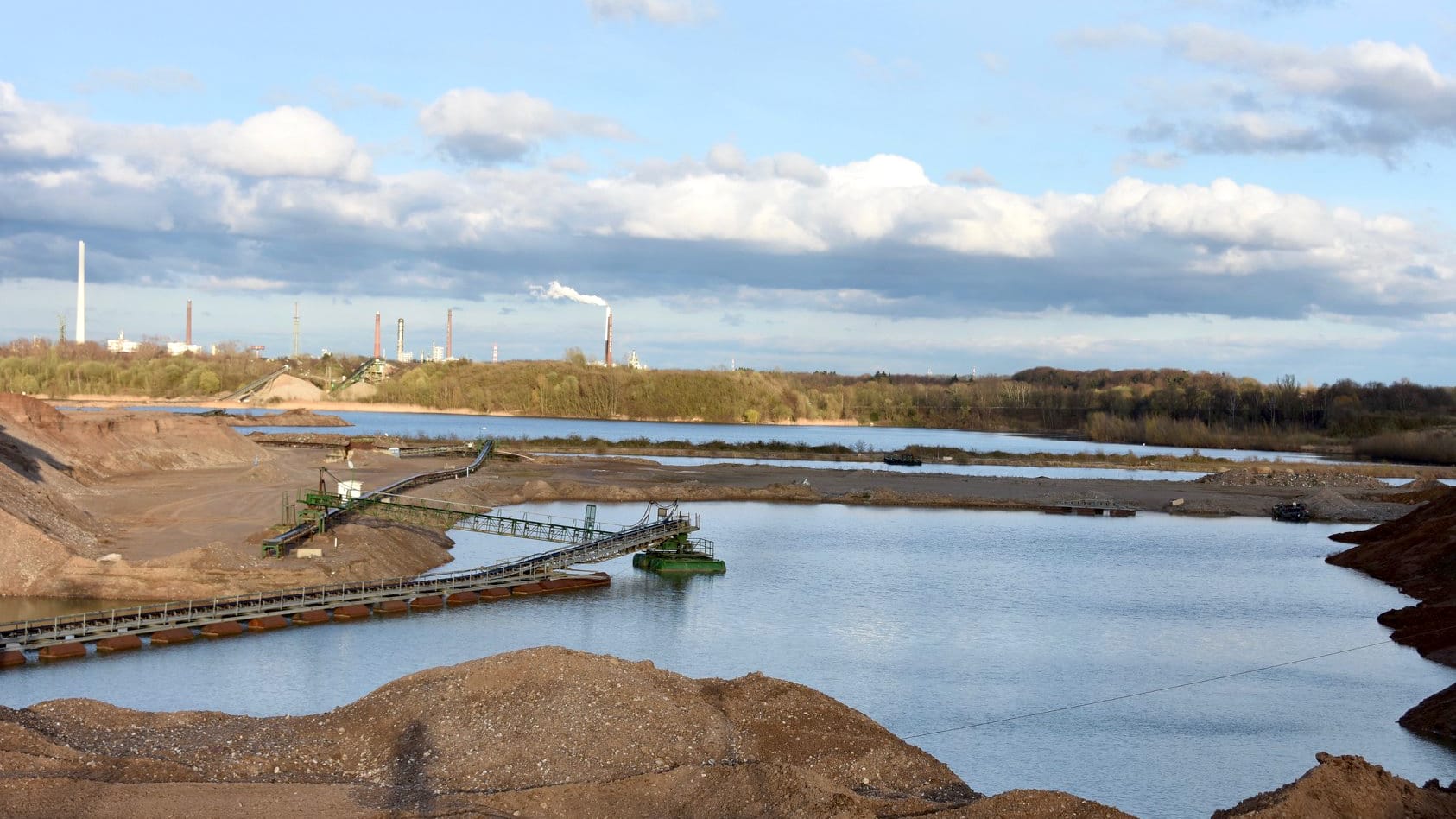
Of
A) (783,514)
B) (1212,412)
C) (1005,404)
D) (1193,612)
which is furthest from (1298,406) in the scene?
(1193,612)

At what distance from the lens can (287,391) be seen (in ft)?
535

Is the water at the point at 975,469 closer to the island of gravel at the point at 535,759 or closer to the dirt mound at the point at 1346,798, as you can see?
the island of gravel at the point at 535,759

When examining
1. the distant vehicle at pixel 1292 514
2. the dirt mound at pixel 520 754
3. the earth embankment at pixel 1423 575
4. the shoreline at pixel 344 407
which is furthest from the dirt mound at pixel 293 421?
the dirt mound at pixel 520 754

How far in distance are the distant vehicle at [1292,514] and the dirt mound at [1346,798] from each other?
180ft

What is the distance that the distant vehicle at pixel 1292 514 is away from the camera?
208 ft

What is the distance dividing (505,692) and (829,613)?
53.8ft

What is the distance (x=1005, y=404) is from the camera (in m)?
196

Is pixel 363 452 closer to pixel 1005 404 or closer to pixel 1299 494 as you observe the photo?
pixel 1299 494

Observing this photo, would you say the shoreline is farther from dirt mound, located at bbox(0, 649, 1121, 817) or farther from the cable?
dirt mound, located at bbox(0, 649, 1121, 817)

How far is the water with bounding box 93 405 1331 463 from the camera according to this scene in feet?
385

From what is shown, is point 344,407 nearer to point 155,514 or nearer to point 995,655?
point 155,514

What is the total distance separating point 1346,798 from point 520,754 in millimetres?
9144

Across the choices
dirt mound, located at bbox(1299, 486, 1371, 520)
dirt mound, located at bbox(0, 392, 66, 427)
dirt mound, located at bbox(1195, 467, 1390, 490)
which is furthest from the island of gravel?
dirt mound, located at bbox(1195, 467, 1390, 490)

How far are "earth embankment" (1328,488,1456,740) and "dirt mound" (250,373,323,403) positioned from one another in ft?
452
